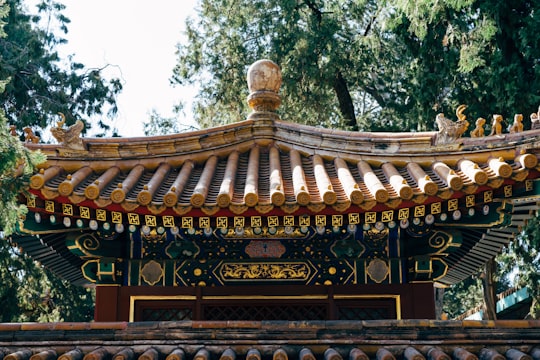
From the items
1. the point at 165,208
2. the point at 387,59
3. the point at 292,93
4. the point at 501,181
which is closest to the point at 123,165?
the point at 165,208

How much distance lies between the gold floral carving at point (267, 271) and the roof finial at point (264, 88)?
182 cm

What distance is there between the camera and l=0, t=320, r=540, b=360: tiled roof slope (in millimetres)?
5074

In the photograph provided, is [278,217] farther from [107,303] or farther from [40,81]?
[40,81]

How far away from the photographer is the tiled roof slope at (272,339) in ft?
16.6

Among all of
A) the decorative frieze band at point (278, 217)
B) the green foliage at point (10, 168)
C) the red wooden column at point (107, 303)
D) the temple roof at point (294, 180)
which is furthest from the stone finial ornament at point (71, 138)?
the green foliage at point (10, 168)

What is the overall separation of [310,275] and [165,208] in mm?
1746

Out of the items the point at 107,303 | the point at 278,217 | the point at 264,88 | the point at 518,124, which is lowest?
the point at 107,303

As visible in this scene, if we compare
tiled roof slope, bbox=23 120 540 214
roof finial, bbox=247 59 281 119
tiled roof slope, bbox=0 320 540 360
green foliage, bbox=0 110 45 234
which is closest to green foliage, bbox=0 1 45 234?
green foliage, bbox=0 110 45 234

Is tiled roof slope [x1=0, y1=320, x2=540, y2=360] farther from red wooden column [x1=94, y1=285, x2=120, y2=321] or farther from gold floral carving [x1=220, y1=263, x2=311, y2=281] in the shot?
gold floral carving [x1=220, y1=263, x2=311, y2=281]

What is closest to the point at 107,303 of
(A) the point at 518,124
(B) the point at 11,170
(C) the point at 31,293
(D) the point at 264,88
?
(B) the point at 11,170

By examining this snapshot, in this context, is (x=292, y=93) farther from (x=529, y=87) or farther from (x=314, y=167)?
(x=314, y=167)

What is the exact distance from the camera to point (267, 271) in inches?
281

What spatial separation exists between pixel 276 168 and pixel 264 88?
158cm

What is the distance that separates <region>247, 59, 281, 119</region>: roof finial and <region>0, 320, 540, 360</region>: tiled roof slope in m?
3.41
